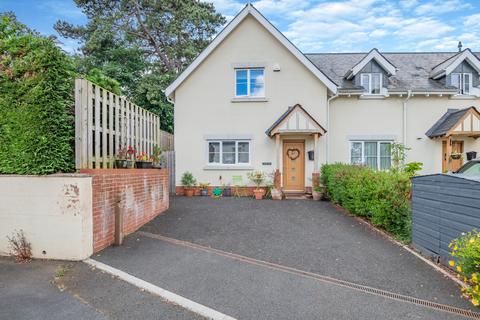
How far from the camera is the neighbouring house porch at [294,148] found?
13.0m

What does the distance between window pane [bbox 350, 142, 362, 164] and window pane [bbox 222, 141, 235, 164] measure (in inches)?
254

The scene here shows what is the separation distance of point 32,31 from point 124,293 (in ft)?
18.4

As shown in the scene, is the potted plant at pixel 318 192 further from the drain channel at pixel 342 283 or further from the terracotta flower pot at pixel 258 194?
the drain channel at pixel 342 283

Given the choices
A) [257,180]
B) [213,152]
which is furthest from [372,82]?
[213,152]

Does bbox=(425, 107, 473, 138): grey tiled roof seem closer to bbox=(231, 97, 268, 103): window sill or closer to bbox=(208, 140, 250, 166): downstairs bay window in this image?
bbox=(231, 97, 268, 103): window sill

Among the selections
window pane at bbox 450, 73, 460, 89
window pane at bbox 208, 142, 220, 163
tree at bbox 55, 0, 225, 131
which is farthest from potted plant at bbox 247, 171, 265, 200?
tree at bbox 55, 0, 225, 131

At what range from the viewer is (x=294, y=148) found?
14.2 m

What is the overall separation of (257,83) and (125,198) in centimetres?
958

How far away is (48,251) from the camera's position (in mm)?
5289

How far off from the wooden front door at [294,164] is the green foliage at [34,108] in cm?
1030

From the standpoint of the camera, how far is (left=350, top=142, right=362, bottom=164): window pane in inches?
601

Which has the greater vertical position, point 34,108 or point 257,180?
point 34,108

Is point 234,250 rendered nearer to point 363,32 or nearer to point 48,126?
point 48,126

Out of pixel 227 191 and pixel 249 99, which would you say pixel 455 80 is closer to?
pixel 249 99
